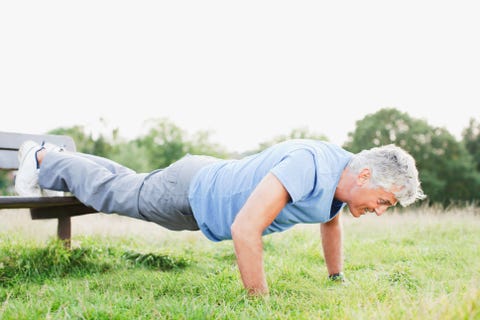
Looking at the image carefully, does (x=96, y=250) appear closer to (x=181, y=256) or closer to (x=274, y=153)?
(x=181, y=256)

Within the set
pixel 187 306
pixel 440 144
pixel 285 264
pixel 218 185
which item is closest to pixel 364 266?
pixel 285 264

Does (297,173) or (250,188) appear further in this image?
(250,188)

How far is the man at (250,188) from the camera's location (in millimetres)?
2588

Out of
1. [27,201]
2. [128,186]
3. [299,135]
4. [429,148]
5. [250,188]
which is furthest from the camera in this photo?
[299,135]

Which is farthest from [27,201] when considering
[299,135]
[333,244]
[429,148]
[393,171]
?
[299,135]

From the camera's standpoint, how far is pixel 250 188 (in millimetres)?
2873

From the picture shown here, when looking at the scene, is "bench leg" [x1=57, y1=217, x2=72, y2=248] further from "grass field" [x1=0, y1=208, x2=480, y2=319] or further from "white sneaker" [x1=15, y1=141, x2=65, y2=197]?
"white sneaker" [x1=15, y1=141, x2=65, y2=197]

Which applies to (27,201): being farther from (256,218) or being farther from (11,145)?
(256,218)

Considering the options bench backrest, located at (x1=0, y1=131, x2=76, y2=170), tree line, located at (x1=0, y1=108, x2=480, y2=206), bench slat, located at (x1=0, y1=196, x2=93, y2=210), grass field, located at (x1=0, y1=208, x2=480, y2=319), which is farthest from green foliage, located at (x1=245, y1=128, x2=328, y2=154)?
bench slat, located at (x1=0, y1=196, x2=93, y2=210)

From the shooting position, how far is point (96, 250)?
4.18 m

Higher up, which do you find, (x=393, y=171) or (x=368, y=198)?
(x=393, y=171)

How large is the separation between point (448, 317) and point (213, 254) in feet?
9.90

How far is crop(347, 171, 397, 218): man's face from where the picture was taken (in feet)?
9.12

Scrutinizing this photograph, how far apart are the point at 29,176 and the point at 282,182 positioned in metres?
2.12
